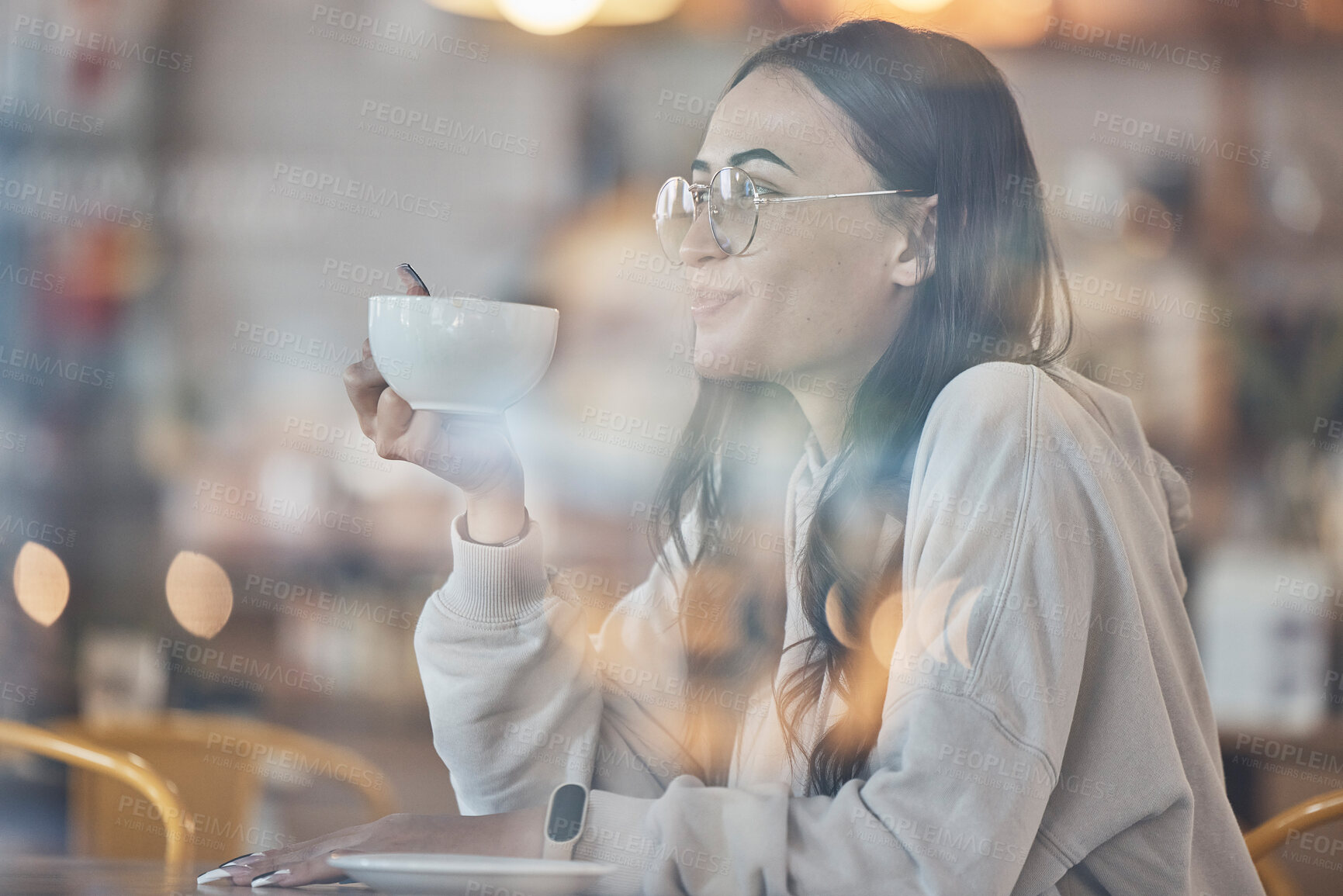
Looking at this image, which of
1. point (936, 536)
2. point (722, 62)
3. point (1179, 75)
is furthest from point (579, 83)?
point (936, 536)

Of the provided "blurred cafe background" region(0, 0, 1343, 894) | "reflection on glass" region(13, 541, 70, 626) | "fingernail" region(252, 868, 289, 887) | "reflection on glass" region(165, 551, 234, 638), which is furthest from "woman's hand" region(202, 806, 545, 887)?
"reflection on glass" region(13, 541, 70, 626)

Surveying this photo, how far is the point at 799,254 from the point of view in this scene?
761 mm

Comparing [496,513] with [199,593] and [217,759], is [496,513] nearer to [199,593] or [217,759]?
[217,759]

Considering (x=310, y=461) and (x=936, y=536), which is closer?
(x=936, y=536)

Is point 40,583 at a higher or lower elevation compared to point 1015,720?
lower

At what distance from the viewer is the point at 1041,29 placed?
5.95 feet

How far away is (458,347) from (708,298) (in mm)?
256

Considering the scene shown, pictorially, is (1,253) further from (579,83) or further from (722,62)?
(722,62)

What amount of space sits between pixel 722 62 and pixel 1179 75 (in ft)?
2.43

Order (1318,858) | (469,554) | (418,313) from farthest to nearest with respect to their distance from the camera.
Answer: (1318,858) → (469,554) → (418,313)

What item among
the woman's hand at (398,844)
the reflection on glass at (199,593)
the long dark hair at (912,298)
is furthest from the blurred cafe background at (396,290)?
the woman's hand at (398,844)

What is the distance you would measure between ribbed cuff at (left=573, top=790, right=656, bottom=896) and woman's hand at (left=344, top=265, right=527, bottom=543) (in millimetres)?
209

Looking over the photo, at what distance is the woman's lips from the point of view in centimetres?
80

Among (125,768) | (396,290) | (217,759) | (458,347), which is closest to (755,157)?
(458,347)
